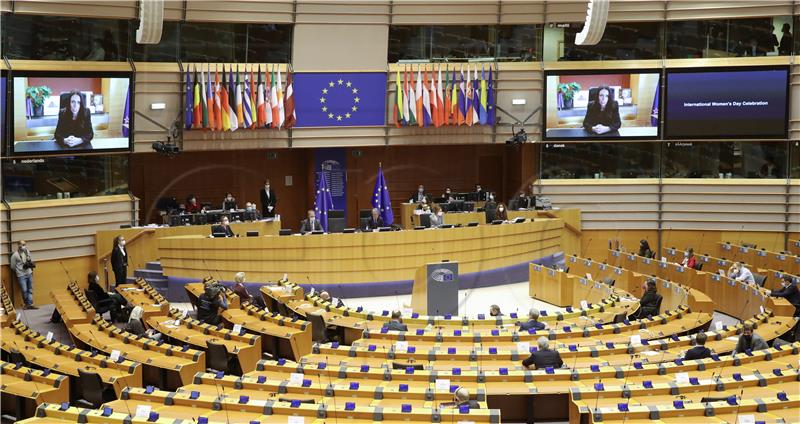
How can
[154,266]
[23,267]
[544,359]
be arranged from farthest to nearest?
[154,266] → [23,267] → [544,359]

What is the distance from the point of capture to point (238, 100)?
27609 mm

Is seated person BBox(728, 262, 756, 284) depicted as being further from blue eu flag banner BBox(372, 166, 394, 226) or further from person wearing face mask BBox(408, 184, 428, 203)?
blue eu flag banner BBox(372, 166, 394, 226)

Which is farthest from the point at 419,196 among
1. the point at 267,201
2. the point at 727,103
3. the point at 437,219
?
the point at 727,103

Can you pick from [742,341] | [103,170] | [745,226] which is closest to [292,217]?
[103,170]

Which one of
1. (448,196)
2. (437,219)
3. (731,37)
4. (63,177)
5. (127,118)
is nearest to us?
(63,177)

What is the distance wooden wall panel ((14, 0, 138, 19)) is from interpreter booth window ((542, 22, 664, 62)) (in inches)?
479

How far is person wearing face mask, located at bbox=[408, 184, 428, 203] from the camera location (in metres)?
29.1

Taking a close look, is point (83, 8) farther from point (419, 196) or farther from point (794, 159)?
point (794, 159)

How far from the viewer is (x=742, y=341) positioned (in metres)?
15.9

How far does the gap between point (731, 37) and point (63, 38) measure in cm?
1883

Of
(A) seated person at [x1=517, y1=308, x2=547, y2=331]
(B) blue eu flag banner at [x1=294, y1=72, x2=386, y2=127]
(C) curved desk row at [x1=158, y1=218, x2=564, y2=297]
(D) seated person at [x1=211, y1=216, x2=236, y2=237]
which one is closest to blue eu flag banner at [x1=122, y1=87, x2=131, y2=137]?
(C) curved desk row at [x1=158, y1=218, x2=564, y2=297]

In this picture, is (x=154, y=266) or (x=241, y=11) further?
(x=241, y=11)

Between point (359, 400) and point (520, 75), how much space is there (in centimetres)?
1870

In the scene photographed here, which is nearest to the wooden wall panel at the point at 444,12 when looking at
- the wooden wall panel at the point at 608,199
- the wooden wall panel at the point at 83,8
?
the wooden wall panel at the point at 608,199
